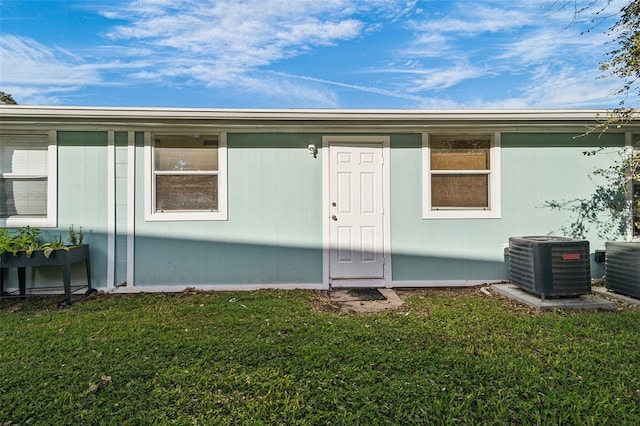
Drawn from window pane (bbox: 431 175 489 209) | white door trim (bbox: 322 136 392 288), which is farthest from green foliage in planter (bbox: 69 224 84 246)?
Answer: window pane (bbox: 431 175 489 209)

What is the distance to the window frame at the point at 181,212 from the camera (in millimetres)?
4523

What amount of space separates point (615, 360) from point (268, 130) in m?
4.32

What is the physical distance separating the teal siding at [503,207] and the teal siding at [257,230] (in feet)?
3.97

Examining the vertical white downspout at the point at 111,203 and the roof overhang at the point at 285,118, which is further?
the vertical white downspout at the point at 111,203

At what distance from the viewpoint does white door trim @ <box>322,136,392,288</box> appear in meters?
4.68

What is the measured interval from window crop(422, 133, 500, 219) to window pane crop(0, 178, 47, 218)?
17.9 feet

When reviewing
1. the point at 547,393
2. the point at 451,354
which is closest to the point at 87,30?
the point at 451,354

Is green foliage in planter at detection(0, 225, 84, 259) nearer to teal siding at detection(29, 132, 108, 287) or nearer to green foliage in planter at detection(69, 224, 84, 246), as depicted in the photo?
green foliage in planter at detection(69, 224, 84, 246)

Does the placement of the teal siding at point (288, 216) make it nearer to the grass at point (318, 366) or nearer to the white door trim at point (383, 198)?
the white door trim at point (383, 198)

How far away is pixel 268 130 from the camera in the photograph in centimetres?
460

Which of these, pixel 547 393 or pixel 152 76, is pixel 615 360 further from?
pixel 152 76

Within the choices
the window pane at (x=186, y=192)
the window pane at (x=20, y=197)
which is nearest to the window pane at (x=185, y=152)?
the window pane at (x=186, y=192)

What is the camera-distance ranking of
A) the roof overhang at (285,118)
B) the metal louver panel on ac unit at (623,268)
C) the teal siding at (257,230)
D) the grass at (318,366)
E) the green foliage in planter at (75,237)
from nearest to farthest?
the grass at (318,366), the metal louver panel on ac unit at (623,268), the roof overhang at (285,118), the green foliage in planter at (75,237), the teal siding at (257,230)

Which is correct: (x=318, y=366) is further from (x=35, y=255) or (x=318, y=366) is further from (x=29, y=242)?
(x=29, y=242)
